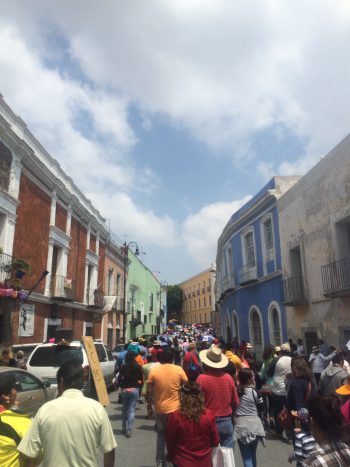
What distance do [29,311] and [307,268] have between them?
11.1m

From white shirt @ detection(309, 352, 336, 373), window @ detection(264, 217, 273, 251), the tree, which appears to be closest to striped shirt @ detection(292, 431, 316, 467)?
white shirt @ detection(309, 352, 336, 373)

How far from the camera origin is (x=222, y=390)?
15.6 feet

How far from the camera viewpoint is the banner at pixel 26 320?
49.3 feet

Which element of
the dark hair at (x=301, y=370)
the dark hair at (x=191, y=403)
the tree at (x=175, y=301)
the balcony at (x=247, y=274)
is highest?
the tree at (x=175, y=301)

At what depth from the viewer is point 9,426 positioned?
2809 millimetres

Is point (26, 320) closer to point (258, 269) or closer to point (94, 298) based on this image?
point (94, 298)

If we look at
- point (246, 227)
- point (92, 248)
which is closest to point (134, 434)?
point (246, 227)

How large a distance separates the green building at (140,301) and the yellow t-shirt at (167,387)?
28644 millimetres

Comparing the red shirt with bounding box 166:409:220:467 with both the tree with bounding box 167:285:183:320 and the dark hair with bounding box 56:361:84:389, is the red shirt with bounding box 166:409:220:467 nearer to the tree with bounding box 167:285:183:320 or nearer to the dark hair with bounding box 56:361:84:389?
the dark hair with bounding box 56:361:84:389

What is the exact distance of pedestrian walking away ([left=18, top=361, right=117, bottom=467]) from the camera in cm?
273

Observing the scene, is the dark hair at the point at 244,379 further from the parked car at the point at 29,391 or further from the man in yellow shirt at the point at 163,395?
the parked car at the point at 29,391

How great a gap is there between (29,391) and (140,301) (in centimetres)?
3417

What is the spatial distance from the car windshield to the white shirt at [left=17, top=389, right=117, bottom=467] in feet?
23.7

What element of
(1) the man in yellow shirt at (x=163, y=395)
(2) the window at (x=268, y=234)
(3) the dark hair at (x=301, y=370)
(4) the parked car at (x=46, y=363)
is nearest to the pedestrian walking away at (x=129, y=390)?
(4) the parked car at (x=46, y=363)
